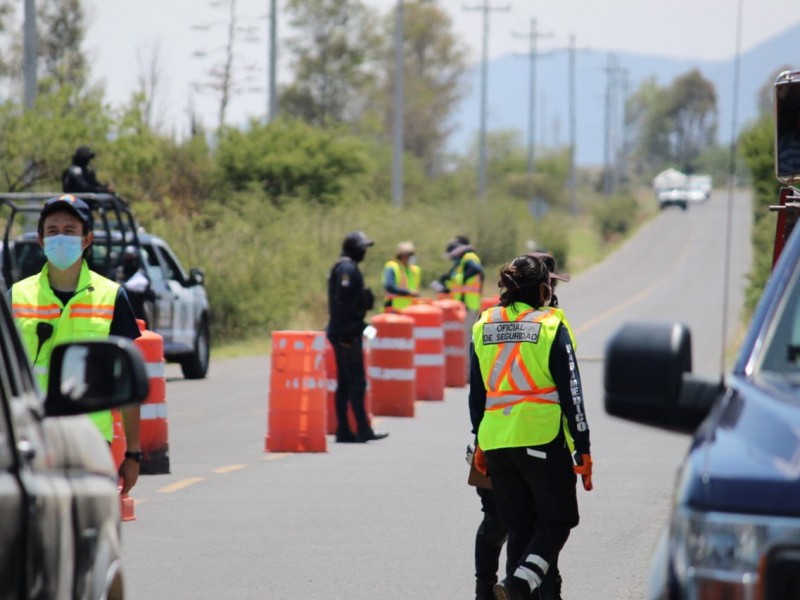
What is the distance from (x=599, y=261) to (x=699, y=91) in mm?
104125

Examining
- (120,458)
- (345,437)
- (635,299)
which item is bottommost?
(635,299)

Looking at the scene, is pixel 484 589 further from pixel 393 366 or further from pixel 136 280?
pixel 136 280

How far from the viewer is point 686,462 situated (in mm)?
4027

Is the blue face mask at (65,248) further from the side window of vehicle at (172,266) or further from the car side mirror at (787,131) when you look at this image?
the side window of vehicle at (172,266)

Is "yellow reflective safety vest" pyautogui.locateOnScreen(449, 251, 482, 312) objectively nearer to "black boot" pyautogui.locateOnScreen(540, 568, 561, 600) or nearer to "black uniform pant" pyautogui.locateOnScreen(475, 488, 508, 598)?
"black uniform pant" pyautogui.locateOnScreen(475, 488, 508, 598)

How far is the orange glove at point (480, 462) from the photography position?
26.2ft

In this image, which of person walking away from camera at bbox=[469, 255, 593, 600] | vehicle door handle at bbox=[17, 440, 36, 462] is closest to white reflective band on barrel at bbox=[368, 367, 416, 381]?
person walking away from camera at bbox=[469, 255, 593, 600]

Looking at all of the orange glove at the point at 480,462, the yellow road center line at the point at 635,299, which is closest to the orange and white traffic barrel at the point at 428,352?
the orange glove at the point at 480,462

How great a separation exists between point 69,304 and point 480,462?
191cm

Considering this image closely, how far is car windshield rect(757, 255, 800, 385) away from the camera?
175 inches

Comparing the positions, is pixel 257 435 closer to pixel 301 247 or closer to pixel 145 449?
pixel 145 449

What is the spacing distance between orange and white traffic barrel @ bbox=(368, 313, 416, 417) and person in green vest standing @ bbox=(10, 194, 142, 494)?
10844mm

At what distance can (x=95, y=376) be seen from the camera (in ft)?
14.7

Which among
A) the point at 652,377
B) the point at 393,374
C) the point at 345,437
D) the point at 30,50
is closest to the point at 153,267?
the point at 393,374
